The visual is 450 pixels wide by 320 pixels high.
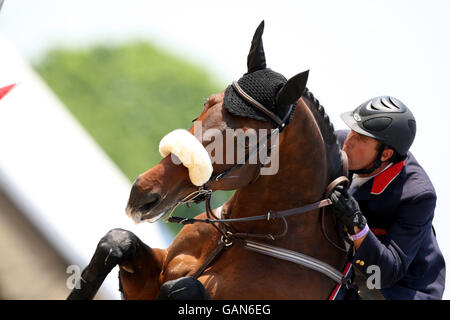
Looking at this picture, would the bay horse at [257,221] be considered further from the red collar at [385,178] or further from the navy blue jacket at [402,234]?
the red collar at [385,178]

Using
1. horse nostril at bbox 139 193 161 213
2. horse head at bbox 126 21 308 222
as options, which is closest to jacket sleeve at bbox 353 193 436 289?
horse head at bbox 126 21 308 222

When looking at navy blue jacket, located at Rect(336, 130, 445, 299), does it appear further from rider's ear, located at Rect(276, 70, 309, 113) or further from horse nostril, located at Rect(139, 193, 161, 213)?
horse nostril, located at Rect(139, 193, 161, 213)

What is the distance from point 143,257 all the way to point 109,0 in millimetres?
4906

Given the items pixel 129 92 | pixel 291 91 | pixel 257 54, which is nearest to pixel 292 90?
pixel 291 91

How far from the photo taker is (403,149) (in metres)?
2.61

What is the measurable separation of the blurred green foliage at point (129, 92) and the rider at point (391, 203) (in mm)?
3726

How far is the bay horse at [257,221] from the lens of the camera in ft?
6.98

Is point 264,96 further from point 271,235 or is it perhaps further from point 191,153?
point 271,235

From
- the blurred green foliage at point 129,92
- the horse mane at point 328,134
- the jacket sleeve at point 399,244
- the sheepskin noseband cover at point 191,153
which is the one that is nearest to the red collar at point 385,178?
the jacket sleeve at point 399,244

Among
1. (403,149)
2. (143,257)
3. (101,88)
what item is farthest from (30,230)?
(101,88)

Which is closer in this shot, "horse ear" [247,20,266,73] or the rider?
"horse ear" [247,20,266,73]

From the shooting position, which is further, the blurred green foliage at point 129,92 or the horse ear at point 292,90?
the blurred green foliage at point 129,92

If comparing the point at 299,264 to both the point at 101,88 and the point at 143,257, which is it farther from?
the point at 101,88

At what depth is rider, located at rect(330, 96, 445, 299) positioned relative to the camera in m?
2.42
